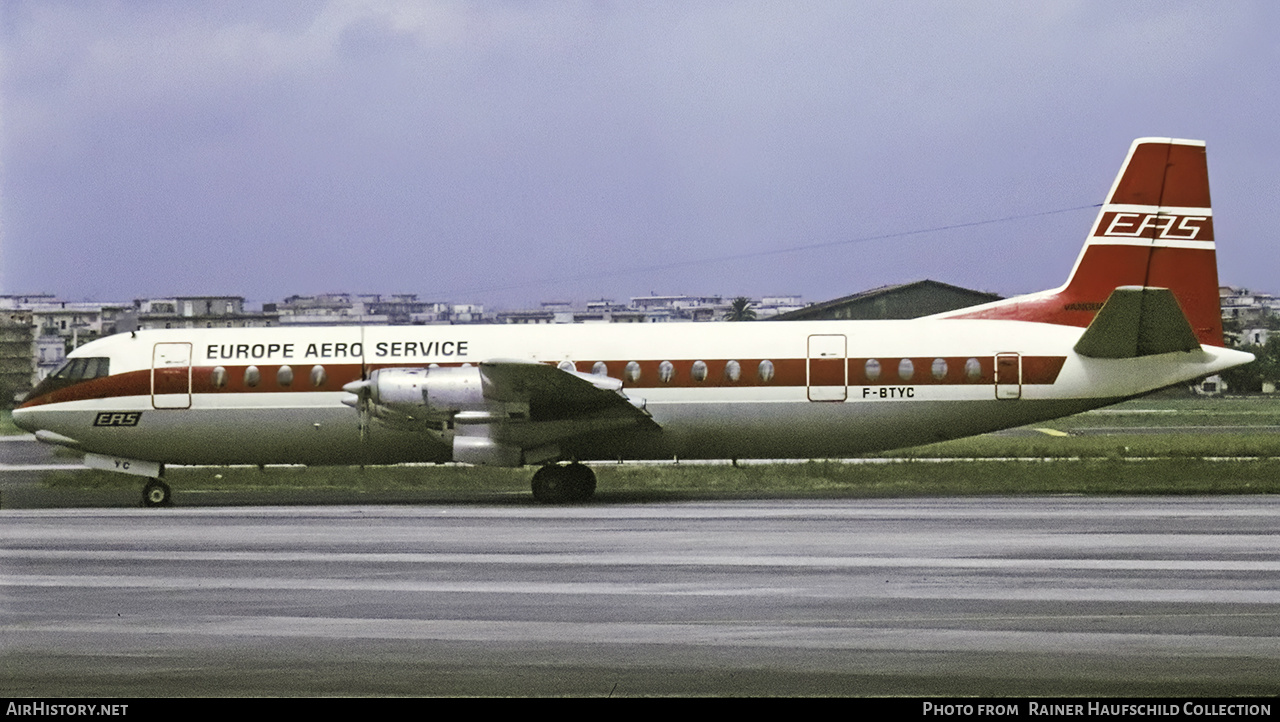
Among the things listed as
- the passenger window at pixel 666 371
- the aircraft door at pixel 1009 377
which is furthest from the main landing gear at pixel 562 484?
the aircraft door at pixel 1009 377

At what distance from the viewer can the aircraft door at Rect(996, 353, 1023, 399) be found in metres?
23.0

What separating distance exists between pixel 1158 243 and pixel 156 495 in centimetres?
1832

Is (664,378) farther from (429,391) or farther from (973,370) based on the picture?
(973,370)

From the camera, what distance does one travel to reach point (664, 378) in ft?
77.0

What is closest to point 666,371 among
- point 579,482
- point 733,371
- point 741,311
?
point 733,371

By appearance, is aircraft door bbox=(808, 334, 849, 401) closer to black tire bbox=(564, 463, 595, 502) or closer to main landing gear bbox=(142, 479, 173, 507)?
black tire bbox=(564, 463, 595, 502)

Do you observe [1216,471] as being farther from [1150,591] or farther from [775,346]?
[1150,591]

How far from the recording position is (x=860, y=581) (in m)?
13.5

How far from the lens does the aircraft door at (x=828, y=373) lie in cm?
2319

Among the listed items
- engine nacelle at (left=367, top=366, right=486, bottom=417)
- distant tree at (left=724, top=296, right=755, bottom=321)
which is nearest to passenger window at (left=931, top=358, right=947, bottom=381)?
engine nacelle at (left=367, top=366, right=486, bottom=417)

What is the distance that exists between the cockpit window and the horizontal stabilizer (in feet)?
56.5

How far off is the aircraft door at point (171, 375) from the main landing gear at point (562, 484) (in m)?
6.50

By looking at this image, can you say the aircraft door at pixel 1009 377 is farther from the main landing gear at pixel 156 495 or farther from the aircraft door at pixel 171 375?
the main landing gear at pixel 156 495
